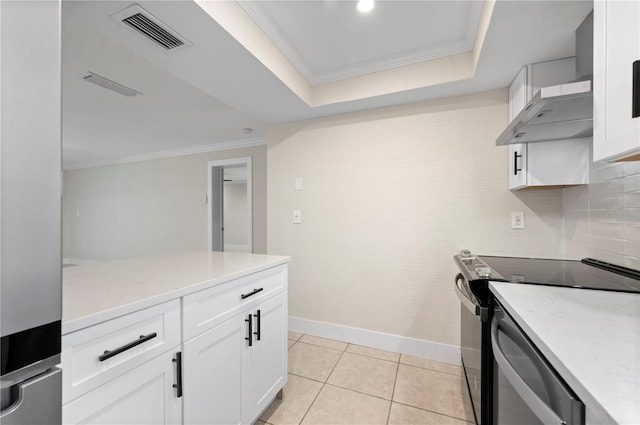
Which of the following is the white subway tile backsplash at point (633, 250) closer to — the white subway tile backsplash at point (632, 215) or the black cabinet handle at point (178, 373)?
the white subway tile backsplash at point (632, 215)

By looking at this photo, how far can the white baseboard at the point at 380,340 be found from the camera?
7.19 ft

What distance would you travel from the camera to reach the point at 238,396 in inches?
50.5

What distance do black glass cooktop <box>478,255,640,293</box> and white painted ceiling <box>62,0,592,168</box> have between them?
1258 millimetres

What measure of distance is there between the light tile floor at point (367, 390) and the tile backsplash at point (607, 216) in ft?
3.85

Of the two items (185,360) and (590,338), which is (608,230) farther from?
(185,360)

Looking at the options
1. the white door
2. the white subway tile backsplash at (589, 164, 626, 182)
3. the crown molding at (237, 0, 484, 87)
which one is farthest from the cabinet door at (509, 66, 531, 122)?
the white door

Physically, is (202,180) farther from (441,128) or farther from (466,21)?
(466,21)

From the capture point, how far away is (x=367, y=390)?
1.84 meters

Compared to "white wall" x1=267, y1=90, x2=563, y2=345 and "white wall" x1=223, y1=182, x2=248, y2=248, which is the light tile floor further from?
"white wall" x1=223, y1=182, x2=248, y2=248

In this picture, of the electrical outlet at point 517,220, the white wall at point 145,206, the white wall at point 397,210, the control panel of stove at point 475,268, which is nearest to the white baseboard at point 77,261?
the white wall at point 145,206

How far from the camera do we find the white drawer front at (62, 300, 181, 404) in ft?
2.34

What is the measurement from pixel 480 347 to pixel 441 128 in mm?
1691

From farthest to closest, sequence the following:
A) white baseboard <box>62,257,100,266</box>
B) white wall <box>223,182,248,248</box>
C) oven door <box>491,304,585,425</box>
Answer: white wall <box>223,182,248,248</box> < white baseboard <box>62,257,100,266</box> < oven door <box>491,304,585,425</box>

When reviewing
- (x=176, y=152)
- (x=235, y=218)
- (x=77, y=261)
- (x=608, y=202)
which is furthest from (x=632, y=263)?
(x=77, y=261)
